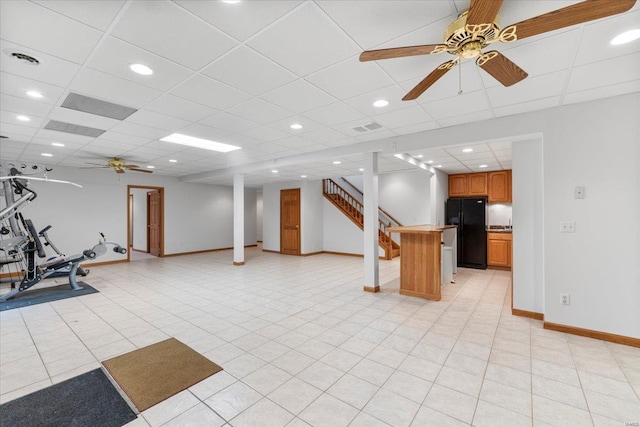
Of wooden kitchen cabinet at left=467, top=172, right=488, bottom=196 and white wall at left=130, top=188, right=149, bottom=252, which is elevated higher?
wooden kitchen cabinet at left=467, top=172, right=488, bottom=196

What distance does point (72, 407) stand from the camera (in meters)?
2.04

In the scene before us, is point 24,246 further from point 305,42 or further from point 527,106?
point 527,106

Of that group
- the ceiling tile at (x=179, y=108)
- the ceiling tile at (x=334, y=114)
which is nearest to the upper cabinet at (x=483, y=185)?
the ceiling tile at (x=334, y=114)

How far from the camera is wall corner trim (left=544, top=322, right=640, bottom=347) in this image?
2973 millimetres

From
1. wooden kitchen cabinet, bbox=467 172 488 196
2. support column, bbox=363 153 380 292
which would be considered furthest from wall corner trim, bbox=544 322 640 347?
wooden kitchen cabinet, bbox=467 172 488 196

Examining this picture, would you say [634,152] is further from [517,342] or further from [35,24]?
[35,24]

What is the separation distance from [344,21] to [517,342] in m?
3.62

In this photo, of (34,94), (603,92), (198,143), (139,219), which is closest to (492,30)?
(603,92)

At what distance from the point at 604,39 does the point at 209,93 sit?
11.3 feet

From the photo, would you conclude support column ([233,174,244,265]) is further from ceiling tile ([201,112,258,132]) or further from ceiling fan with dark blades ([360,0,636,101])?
ceiling fan with dark blades ([360,0,636,101])

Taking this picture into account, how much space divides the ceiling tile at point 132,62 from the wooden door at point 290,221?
6.99m

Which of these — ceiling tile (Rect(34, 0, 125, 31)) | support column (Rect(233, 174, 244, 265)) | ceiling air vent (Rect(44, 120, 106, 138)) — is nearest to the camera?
ceiling tile (Rect(34, 0, 125, 31))

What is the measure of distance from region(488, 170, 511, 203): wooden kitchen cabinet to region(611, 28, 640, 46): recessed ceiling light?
5.69 m

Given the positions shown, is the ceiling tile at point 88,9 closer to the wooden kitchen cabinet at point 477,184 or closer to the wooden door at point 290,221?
the wooden door at point 290,221
